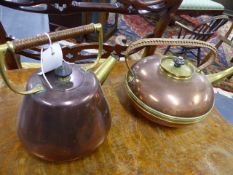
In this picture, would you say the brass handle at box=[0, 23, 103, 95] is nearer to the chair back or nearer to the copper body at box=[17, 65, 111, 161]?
the copper body at box=[17, 65, 111, 161]

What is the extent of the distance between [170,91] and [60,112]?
9.8 inches

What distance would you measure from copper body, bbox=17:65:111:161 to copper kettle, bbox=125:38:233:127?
0.13m

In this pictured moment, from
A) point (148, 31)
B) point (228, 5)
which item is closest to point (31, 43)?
point (148, 31)

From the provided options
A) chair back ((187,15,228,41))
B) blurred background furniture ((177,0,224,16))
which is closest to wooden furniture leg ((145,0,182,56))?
chair back ((187,15,228,41))

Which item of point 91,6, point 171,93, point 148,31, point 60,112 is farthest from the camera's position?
point 148,31

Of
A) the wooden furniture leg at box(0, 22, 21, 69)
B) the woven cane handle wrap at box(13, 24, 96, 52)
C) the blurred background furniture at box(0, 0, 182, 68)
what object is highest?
the woven cane handle wrap at box(13, 24, 96, 52)

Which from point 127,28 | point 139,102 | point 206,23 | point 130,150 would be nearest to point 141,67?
point 139,102

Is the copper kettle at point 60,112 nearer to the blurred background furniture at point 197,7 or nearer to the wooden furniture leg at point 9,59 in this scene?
the wooden furniture leg at point 9,59

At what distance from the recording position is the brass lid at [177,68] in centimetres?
52

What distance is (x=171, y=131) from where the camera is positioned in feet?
1.85

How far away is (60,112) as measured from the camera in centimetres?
37

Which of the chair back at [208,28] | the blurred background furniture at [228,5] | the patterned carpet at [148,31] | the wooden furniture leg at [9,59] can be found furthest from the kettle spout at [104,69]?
the blurred background furniture at [228,5]

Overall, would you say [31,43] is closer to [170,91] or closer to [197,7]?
[170,91]

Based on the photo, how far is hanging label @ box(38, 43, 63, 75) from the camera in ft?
1.28
